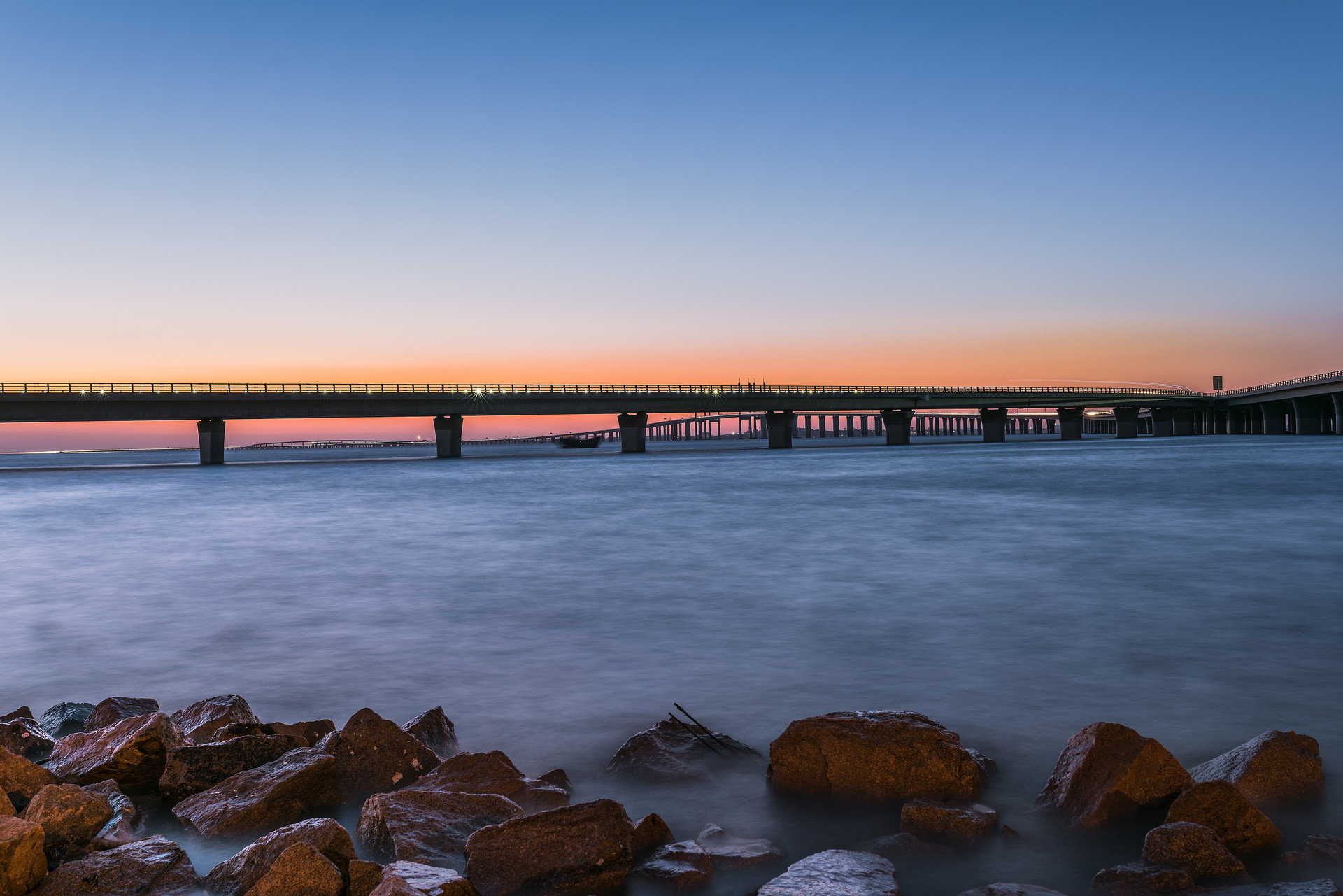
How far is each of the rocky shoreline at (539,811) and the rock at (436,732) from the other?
0.27ft

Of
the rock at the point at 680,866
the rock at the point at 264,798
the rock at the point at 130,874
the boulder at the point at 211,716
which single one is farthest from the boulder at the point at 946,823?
the boulder at the point at 211,716

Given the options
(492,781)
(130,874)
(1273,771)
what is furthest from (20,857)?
(1273,771)

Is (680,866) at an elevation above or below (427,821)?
below

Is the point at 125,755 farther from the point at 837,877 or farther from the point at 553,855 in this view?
the point at 837,877

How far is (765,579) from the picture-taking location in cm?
1836

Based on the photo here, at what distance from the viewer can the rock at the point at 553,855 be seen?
538cm

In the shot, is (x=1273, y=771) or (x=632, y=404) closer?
(x=1273, y=771)

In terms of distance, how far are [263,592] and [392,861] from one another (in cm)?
1389

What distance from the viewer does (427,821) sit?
5945 mm

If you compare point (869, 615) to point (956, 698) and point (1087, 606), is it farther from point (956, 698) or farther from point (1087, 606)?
point (956, 698)

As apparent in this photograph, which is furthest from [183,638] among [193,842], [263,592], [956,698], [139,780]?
[956,698]

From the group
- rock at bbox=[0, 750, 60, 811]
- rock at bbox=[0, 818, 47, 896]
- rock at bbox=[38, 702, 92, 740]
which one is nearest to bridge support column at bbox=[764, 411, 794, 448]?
rock at bbox=[38, 702, 92, 740]

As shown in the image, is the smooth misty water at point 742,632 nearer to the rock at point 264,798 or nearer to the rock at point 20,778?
the rock at point 264,798

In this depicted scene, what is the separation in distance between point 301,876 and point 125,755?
3.05 m
